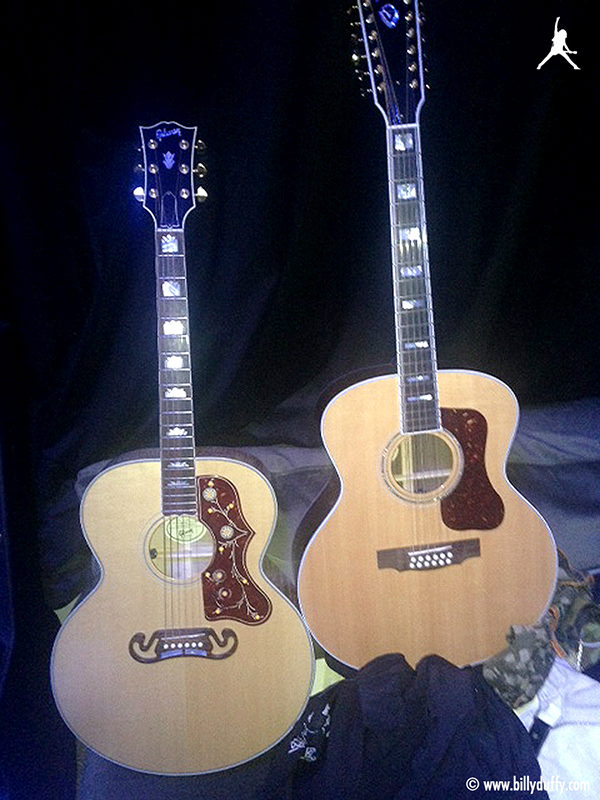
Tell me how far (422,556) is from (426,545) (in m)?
0.02

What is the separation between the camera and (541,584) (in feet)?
5.17

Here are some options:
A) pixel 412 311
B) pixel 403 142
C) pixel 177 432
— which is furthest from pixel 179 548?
pixel 403 142

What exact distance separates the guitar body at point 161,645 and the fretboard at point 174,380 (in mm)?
30

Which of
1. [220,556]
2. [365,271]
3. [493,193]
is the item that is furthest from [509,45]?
[220,556]

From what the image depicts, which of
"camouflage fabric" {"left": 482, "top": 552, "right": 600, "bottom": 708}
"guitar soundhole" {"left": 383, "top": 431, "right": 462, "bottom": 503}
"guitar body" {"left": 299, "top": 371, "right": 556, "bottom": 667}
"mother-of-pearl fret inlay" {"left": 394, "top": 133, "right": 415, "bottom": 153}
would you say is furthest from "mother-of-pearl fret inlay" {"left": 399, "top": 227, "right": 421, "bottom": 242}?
"camouflage fabric" {"left": 482, "top": 552, "right": 600, "bottom": 708}

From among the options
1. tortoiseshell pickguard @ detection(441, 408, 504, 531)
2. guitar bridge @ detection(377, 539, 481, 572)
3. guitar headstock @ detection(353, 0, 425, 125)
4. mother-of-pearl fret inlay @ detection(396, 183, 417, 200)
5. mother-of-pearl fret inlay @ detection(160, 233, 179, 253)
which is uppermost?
guitar headstock @ detection(353, 0, 425, 125)

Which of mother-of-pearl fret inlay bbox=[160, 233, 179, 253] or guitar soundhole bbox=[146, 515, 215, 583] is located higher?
mother-of-pearl fret inlay bbox=[160, 233, 179, 253]

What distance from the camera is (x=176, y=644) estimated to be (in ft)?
4.66

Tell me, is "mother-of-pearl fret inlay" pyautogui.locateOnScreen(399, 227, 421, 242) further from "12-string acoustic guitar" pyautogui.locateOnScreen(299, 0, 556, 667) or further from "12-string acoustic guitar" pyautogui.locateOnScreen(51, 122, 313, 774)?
"12-string acoustic guitar" pyautogui.locateOnScreen(51, 122, 313, 774)

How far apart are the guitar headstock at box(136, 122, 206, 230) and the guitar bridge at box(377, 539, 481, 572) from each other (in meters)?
0.78

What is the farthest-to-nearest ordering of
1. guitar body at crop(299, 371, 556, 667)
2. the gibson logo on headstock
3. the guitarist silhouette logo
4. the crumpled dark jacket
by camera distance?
the guitarist silhouette logo → guitar body at crop(299, 371, 556, 667) → the gibson logo on headstock → the crumpled dark jacket

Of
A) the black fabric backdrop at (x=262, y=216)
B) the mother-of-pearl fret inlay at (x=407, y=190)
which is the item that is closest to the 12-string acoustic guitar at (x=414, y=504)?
the mother-of-pearl fret inlay at (x=407, y=190)

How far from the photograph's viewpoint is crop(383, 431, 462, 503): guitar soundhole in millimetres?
1538

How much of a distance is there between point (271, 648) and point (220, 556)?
20cm
